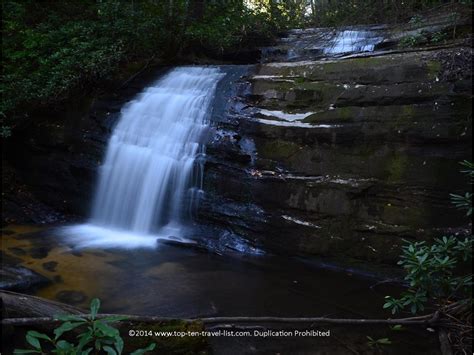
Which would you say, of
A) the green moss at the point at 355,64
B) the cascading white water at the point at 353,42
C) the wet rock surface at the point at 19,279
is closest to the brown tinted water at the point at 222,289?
the wet rock surface at the point at 19,279

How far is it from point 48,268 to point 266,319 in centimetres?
379

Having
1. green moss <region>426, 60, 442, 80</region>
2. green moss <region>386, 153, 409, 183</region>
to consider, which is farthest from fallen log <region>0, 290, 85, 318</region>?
green moss <region>426, 60, 442, 80</region>

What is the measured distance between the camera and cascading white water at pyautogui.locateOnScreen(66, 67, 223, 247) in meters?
6.83

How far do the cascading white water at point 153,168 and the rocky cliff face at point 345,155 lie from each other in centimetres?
48

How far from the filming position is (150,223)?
7.05 metres

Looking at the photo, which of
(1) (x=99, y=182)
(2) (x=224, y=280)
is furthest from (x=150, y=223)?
(2) (x=224, y=280)

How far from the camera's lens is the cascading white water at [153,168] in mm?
6832

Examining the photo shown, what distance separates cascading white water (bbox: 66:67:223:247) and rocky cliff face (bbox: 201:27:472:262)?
48cm

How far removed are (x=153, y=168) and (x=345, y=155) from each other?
10.7 feet

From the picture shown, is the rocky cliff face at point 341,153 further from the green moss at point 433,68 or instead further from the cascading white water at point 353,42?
the cascading white water at point 353,42

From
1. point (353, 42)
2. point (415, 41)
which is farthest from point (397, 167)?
point (353, 42)

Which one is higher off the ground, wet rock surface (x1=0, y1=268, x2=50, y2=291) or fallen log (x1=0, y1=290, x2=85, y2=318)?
fallen log (x1=0, y1=290, x2=85, y2=318)

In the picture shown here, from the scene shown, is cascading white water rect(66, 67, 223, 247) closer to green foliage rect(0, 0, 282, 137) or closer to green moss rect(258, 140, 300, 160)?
green moss rect(258, 140, 300, 160)

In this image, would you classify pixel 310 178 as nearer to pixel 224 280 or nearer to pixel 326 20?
pixel 224 280
